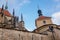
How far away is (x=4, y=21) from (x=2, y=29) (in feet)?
49.0

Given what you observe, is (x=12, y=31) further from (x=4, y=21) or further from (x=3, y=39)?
(x=4, y=21)

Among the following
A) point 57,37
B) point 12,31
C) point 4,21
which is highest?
point 4,21

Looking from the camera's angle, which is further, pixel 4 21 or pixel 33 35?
pixel 4 21

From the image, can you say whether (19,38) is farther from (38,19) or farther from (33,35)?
(38,19)

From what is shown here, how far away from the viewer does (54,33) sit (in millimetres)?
23547

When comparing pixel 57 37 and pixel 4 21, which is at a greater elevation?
pixel 4 21

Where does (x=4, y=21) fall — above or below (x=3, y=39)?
above

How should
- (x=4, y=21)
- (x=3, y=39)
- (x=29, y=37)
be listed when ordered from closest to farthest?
(x=3, y=39), (x=29, y=37), (x=4, y=21)

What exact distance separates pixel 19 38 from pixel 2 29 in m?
3.09

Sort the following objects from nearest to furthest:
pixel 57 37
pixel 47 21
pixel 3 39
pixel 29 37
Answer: pixel 3 39 < pixel 29 37 < pixel 57 37 < pixel 47 21

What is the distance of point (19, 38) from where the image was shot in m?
19.8

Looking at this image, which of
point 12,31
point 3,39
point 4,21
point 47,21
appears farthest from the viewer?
point 47,21

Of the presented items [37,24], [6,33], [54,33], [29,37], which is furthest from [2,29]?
[37,24]

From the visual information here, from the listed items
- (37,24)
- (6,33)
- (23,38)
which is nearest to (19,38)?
(23,38)
